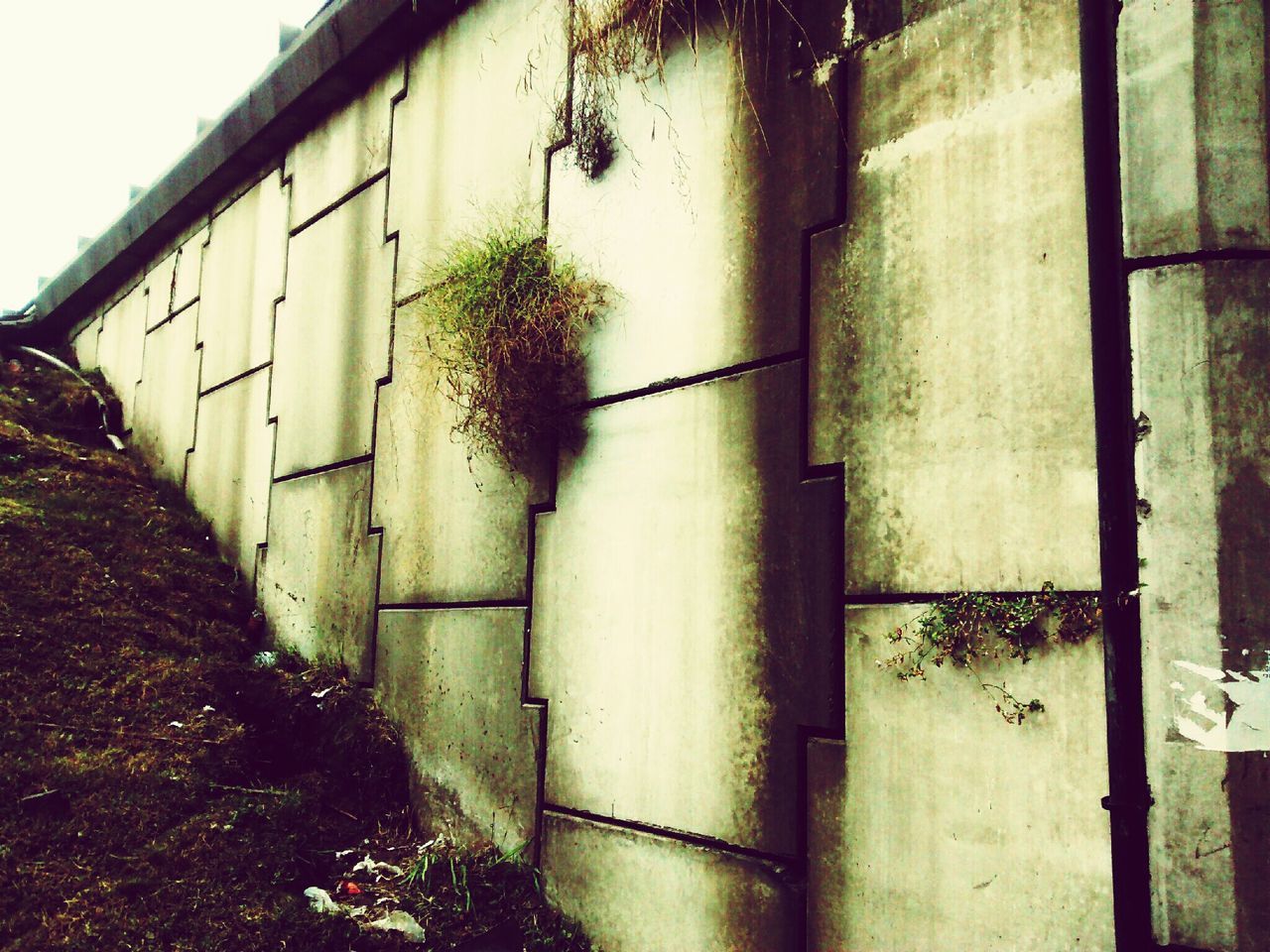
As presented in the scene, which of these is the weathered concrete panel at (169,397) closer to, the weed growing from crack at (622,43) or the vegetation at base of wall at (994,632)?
the weed growing from crack at (622,43)

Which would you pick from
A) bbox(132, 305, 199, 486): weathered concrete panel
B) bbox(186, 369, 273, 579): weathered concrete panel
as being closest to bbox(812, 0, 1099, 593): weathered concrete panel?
bbox(186, 369, 273, 579): weathered concrete panel

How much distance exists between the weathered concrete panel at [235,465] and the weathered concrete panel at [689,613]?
263 centimetres

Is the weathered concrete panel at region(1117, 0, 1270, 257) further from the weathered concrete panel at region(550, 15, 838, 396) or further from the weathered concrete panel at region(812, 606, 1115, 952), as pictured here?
the weathered concrete panel at region(812, 606, 1115, 952)

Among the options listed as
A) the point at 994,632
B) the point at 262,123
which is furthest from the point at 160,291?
the point at 994,632

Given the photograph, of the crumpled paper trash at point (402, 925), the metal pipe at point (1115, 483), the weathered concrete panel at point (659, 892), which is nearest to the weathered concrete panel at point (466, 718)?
the weathered concrete panel at point (659, 892)

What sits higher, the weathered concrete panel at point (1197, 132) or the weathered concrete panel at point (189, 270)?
the weathered concrete panel at point (189, 270)

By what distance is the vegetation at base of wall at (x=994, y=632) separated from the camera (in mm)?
2086

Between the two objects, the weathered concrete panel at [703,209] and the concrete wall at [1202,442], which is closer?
the concrete wall at [1202,442]

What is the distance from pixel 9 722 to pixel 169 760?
22.1 inches

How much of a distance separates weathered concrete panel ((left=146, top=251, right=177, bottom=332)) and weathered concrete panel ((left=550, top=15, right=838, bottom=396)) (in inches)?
186

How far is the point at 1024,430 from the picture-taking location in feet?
7.27

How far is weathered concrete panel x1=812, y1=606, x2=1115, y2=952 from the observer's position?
2029 mm

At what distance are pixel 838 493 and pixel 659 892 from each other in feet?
4.46

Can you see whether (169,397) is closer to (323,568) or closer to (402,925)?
(323,568)
